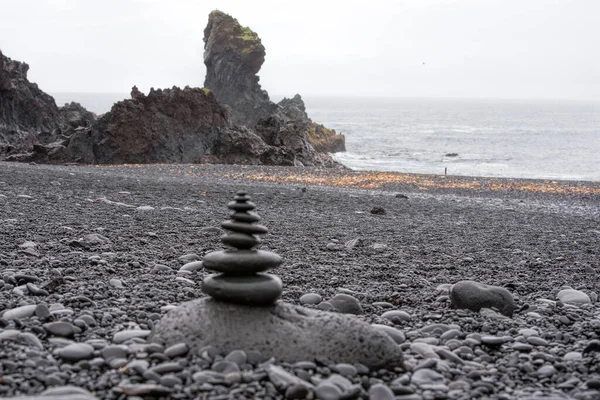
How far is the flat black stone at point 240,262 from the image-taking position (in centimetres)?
372

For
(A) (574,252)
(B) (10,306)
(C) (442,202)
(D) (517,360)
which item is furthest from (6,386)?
(C) (442,202)

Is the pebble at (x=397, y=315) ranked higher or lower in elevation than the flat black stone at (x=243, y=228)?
lower

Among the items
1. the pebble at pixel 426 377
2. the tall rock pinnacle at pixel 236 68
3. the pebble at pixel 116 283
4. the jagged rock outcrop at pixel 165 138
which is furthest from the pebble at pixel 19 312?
the tall rock pinnacle at pixel 236 68

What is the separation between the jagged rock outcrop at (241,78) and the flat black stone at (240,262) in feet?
180

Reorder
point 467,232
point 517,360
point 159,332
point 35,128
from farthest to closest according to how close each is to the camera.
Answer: point 35,128, point 467,232, point 517,360, point 159,332

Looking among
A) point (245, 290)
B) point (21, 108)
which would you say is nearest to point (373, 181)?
point (245, 290)

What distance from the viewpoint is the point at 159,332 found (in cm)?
344

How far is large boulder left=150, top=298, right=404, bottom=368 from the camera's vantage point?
331cm

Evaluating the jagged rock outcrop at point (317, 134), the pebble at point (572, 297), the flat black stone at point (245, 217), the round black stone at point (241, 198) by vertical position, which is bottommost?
the pebble at point (572, 297)

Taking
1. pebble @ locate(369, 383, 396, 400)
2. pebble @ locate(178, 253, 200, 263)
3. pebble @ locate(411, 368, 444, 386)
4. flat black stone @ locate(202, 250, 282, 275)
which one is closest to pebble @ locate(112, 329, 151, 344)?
flat black stone @ locate(202, 250, 282, 275)

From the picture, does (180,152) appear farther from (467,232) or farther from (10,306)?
(10,306)

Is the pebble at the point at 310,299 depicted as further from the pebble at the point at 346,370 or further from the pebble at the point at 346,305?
the pebble at the point at 346,370

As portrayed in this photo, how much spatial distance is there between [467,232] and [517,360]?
7892mm

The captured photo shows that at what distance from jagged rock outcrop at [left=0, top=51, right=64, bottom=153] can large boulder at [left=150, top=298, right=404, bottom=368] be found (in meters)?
36.3
